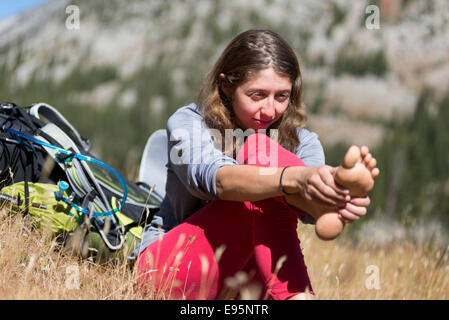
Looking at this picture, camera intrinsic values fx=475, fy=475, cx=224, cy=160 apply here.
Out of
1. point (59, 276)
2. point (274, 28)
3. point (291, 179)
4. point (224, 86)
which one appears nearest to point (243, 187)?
point (291, 179)

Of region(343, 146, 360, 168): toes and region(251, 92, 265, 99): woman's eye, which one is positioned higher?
region(251, 92, 265, 99): woman's eye

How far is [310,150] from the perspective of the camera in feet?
6.60

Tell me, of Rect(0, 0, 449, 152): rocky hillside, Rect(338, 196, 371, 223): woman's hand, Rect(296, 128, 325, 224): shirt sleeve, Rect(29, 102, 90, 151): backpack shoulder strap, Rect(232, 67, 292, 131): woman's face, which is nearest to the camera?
Rect(338, 196, 371, 223): woman's hand

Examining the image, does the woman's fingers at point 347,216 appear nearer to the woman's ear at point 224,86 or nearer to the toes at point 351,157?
the toes at point 351,157

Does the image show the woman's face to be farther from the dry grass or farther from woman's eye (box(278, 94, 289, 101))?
the dry grass

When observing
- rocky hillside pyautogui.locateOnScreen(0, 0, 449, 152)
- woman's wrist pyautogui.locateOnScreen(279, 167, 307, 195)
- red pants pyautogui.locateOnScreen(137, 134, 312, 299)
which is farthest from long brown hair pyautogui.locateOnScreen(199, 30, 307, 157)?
rocky hillside pyautogui.locateOnScreen(0, 0, 449, 152)

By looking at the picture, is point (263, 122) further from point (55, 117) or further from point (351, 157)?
point (55, 117)

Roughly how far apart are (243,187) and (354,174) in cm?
36

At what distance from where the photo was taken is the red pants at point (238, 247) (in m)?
1.65

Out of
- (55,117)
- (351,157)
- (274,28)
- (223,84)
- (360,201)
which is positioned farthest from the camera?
(274,28)

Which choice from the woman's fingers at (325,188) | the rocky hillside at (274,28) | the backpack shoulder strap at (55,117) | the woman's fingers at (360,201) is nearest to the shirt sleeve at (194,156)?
the woman's fingers at (325,188)

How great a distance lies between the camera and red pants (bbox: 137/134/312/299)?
1.65 m
